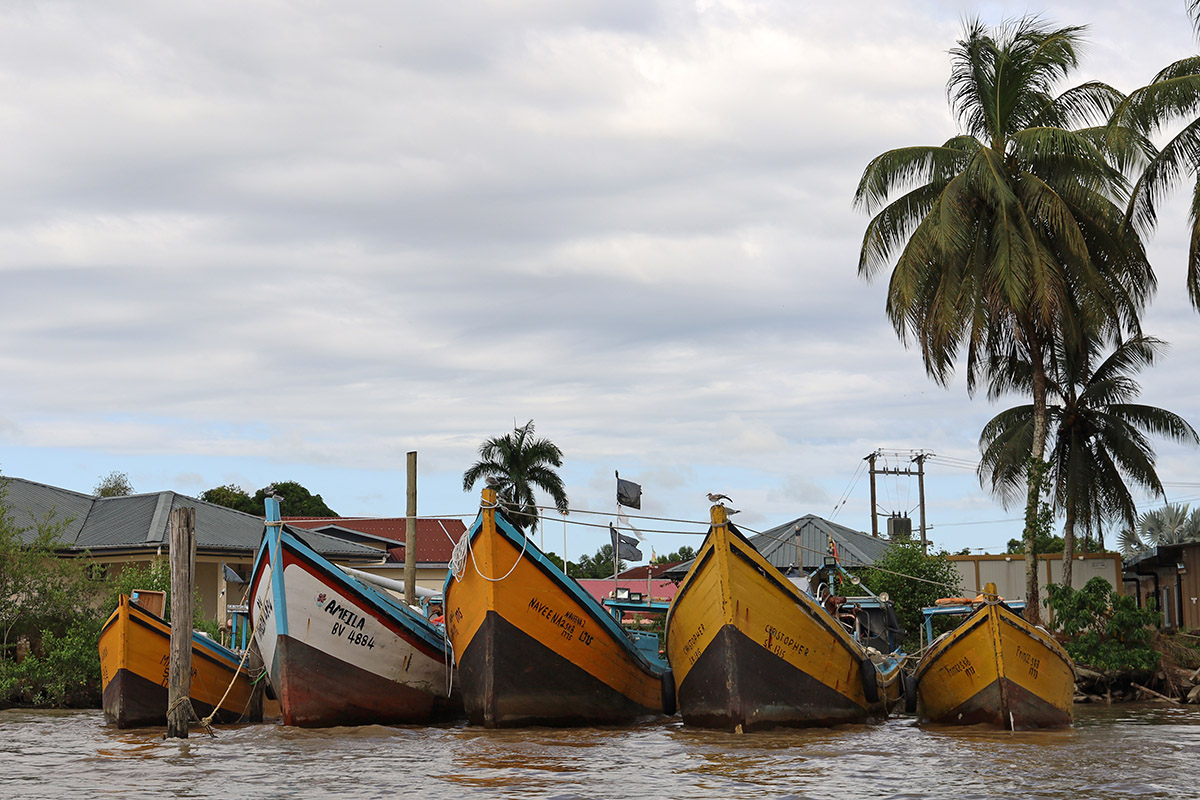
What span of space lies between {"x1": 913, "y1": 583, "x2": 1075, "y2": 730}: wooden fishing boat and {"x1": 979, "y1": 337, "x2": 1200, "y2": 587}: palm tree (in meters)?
13.2

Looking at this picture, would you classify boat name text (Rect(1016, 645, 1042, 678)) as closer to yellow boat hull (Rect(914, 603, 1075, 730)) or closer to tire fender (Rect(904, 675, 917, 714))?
yellow boat hull (Rect(914, 603, 1075, 730))

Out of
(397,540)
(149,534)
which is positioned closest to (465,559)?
(149,534)

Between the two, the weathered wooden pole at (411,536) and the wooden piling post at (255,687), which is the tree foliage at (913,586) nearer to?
the weathered wooden pole at (411,536)

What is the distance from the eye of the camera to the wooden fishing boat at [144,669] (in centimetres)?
1659

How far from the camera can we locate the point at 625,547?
17266mm

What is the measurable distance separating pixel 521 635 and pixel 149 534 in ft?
53.3

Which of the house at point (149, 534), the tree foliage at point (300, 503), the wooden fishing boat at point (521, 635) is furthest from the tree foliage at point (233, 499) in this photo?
the wooden fishing boat at point (521, 635)

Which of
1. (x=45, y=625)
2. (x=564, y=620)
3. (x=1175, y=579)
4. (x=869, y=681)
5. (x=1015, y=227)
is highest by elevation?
(x=1015, y=227)

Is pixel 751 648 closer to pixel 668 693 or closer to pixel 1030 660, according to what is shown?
pixel 668 693

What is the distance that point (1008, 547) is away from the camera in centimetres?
6619

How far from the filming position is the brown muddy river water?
34.4 ft

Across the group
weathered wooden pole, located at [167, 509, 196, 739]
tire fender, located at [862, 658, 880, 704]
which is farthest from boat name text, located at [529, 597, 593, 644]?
weathered wooden pole, located at [167, 509, 196, 739]

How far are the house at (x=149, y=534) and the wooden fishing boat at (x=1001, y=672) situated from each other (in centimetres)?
1559

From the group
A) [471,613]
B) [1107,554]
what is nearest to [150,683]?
[471,613]
